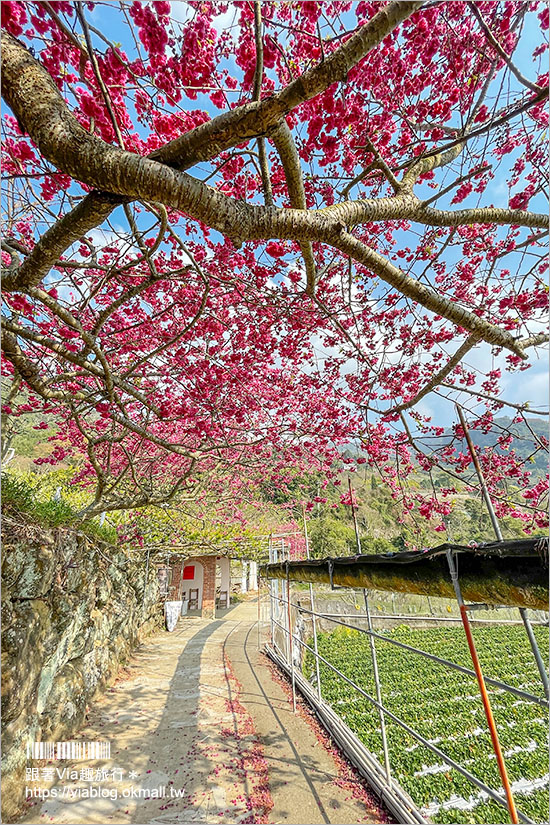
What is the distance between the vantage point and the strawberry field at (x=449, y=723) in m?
4.89

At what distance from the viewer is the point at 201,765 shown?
11.2 feet

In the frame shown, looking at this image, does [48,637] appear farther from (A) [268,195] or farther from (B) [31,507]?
(A) [268,195]

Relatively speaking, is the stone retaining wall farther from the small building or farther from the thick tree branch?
the small building

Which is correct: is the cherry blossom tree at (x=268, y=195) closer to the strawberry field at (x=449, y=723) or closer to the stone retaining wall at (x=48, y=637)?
the stone retaining wall at (x=48, y=637)

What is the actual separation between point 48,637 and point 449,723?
7958 millimetres

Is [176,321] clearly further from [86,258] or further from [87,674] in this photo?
[87,674]

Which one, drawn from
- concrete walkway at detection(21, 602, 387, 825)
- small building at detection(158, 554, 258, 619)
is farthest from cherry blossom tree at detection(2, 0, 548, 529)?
small building at detection(158, 554, 258, 619)

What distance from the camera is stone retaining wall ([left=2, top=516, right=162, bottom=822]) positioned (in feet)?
8.97

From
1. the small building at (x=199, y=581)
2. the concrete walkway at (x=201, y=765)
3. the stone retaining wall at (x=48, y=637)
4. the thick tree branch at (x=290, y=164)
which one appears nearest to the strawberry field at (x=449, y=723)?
the concrete walkway at (x=201, y=765)

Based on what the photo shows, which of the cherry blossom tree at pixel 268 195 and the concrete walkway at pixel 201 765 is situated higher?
the cherry blossom tree at pixel 268 195

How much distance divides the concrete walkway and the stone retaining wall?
365 millimetres

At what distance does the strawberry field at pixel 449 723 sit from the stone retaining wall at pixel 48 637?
4427 millimetres

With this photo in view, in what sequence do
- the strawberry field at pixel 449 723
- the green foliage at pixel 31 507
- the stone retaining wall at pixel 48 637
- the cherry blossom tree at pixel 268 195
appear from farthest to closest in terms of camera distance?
the strawberry field at pixel 449 723
the green foliage at pixel 31 507
the stone retaining wall at pixel 48 637
the cherry blossom tree at pixel 268 195

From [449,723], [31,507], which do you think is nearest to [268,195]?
[31,507]
